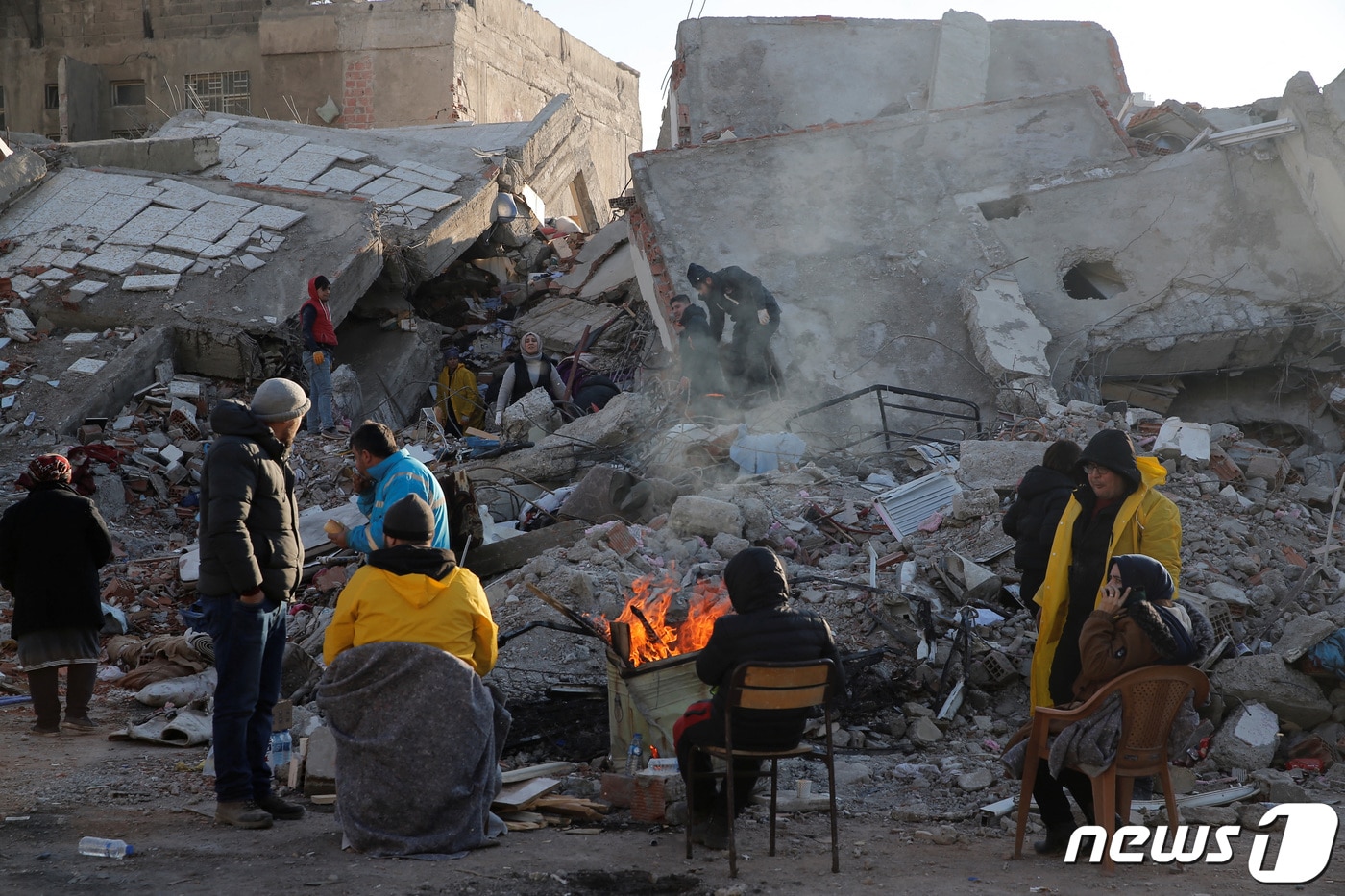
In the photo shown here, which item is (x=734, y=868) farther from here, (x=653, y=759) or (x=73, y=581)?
(x=73, y=581)

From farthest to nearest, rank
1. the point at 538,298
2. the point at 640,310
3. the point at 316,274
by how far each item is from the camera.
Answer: the point at 538,298 < the point at 640,310 < the point at 316,274

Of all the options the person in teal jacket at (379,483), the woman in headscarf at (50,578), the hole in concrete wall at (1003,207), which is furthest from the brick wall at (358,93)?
the person in teal jacket at (379,483)

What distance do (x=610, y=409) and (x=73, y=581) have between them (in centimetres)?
519

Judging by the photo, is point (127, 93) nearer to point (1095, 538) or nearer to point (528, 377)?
point (528, 377)

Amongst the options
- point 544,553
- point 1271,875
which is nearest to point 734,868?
point 1271,875

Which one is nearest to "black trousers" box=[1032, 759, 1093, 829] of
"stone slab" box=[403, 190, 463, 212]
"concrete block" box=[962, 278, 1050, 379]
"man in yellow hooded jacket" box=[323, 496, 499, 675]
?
"man in yellow hooded jacket" box=[323, 496, 499, 675]

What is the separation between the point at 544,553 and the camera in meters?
7.49

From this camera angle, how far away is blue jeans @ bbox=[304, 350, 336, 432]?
1196 cm

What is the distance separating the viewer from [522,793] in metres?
4.54

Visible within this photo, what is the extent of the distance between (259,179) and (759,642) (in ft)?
43.9

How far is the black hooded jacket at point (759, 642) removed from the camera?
408cm

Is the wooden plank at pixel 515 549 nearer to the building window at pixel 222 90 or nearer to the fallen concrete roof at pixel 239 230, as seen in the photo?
the fallen concrete roof at pixel 239 230

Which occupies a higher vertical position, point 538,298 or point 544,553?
point 538,298

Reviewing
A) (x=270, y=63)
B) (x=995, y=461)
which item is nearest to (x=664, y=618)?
(x=995, y=461)
